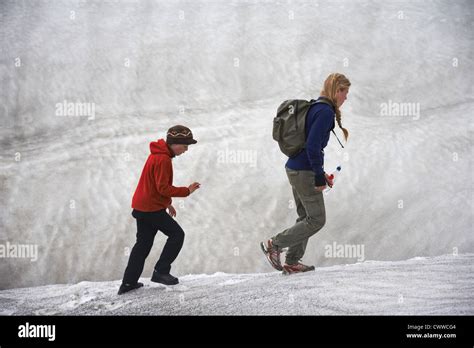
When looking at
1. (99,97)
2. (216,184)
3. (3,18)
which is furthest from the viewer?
(3,18)

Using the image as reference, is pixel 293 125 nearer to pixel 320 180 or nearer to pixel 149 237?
pixel 320 180

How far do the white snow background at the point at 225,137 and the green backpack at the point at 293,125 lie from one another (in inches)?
45.5

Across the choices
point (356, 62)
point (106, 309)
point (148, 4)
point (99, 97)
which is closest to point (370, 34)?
point (356, 62)

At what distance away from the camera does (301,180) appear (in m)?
4.96

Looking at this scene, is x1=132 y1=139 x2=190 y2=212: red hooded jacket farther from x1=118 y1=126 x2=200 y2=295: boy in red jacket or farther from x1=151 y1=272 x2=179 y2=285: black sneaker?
x1=151 y1=272 x2=179 y2=285: black sneaker

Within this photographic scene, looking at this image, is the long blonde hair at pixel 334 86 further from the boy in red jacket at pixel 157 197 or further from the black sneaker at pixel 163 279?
the black sneaker at pixel 163 279

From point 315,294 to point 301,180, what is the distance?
942 mm

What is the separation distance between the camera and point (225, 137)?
8.63 metres

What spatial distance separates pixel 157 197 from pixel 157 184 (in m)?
0.16

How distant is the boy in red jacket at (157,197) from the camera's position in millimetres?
4777

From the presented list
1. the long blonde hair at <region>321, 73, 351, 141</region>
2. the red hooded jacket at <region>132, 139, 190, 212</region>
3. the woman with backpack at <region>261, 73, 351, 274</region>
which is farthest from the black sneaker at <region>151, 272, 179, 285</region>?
the long blonde hair at <region>321, 73, 351, 141</region>

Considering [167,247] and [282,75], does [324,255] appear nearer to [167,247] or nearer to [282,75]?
[167,247]

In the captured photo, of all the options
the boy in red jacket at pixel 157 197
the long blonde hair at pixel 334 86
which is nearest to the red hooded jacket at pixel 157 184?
the boy in red jacket at pixel 157 197

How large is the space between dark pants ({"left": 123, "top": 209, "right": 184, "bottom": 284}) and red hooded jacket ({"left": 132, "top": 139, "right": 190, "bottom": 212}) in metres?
0.07
